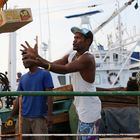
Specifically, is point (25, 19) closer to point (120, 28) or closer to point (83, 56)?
point (83, 56)

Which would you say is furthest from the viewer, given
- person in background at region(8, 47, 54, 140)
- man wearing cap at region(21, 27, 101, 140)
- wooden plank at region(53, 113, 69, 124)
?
wooden plank at region(53, 113, 69, 124)

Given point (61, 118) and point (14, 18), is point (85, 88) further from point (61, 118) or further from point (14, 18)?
point (61, 118)

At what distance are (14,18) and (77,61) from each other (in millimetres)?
704

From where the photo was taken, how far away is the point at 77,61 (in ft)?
13.8

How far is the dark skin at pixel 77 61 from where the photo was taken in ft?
12.7

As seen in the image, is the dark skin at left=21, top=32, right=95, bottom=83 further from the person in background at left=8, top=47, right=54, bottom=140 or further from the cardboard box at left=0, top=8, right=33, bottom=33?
the person in background at left=8, top=47, right=54, bottom=140

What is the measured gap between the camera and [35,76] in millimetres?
5266

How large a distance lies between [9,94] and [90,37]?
1.49m

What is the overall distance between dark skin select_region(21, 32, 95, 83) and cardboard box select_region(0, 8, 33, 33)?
300 millimetres

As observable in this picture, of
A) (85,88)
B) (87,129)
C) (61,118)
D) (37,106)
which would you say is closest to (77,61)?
(85,88)

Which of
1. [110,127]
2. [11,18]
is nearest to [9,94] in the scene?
[11,18]

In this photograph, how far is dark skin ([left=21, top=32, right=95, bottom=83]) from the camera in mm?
3864

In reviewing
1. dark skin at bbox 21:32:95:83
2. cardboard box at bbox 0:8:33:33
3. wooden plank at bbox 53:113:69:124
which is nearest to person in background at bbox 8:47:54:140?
wooden plank at bbox 53:113:69:124

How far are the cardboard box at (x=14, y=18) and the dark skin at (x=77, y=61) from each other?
300mm
